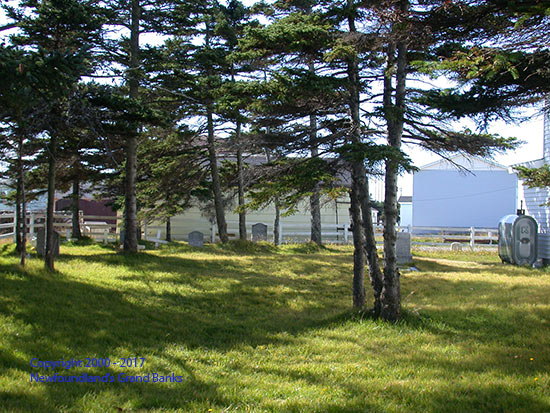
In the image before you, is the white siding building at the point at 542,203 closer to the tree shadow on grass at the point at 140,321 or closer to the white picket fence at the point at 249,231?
the white picket fence at the point at 249,231

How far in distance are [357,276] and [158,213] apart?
14.3 meters

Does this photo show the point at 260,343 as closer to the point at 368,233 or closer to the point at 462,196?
the point at 368,233

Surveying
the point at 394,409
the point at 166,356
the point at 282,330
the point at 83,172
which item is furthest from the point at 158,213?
the point at 394,409

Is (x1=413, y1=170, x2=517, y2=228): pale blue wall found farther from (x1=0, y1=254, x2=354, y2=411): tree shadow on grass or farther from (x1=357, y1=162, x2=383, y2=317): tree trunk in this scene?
(x1=357, y1=162, x2=383, y2=317): tree trunk

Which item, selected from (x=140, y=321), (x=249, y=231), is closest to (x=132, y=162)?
(x=140, y=321)

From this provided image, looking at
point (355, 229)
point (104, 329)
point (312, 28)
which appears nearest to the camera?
point (104, 329)

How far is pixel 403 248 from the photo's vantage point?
1819 centimetres

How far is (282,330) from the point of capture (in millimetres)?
7969

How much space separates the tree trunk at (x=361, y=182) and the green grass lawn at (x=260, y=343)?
3.30 feet

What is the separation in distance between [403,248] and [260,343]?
1239 centimetres

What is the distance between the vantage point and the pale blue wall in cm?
3603

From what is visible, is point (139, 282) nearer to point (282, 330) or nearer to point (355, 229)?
point (282, 330)

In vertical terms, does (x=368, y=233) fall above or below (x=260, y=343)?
above

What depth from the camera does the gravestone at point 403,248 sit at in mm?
17984
